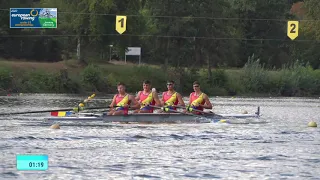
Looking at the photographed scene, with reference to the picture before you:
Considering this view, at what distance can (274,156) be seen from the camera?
1831 centimetres

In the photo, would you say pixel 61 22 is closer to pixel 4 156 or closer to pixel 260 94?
pixel 260 94

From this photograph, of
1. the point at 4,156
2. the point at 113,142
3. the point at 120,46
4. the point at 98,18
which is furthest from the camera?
the point at 120,46

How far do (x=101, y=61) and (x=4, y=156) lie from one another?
55.5 m

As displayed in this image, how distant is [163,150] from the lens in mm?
19031

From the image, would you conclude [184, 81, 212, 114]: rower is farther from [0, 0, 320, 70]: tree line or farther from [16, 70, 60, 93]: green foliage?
[0, 0, 320, 70]: tree line

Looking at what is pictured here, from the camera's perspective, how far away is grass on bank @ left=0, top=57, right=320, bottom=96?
61.1 m

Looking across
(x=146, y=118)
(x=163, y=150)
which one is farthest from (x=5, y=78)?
(x=163, y=150)

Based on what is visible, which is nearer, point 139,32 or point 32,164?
point 32,164

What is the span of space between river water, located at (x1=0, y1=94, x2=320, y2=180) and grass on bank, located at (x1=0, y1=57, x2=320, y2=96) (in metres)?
34.3

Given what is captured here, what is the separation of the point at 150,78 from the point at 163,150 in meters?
49.5

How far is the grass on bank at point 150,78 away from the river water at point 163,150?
34253 mm

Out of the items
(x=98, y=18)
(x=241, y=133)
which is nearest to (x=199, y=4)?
(x=98, y=18)

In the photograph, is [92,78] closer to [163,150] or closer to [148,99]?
[148,99]

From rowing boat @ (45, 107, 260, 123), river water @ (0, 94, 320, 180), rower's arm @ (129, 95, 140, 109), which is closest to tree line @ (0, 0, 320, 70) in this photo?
rower's arm @ (129, 95, 140, 109)
